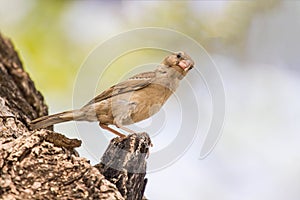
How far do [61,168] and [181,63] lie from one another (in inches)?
61.7

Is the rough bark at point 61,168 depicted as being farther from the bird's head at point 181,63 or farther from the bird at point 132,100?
the bird's head at point 181,63

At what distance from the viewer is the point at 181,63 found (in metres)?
4.41

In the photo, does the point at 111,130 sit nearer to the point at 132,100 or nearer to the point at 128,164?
the point at 132,100

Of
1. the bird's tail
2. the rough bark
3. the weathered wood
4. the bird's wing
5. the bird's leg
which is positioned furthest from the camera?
the bird's wing

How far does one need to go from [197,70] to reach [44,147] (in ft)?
5.20

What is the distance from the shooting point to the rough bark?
9.58ft

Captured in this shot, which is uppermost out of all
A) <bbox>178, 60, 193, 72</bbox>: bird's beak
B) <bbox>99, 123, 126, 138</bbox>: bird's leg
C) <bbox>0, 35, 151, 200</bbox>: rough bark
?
<bbox>178, 60, 193, 72</bbox>: bird's beak

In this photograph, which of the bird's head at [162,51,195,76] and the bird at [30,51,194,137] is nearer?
the bird at [30,51,194,137]

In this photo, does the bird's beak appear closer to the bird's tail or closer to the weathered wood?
the bird's tail

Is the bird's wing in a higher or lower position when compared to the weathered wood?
higher

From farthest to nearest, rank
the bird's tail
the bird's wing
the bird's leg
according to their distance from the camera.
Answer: the bird's wing
the bird's tail
the bird's leg

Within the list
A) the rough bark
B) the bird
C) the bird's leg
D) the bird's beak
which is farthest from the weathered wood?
the bird's beak

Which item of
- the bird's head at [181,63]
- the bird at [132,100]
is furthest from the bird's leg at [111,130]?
the bird's head at [181,63]

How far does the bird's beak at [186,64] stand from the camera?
4383mm
